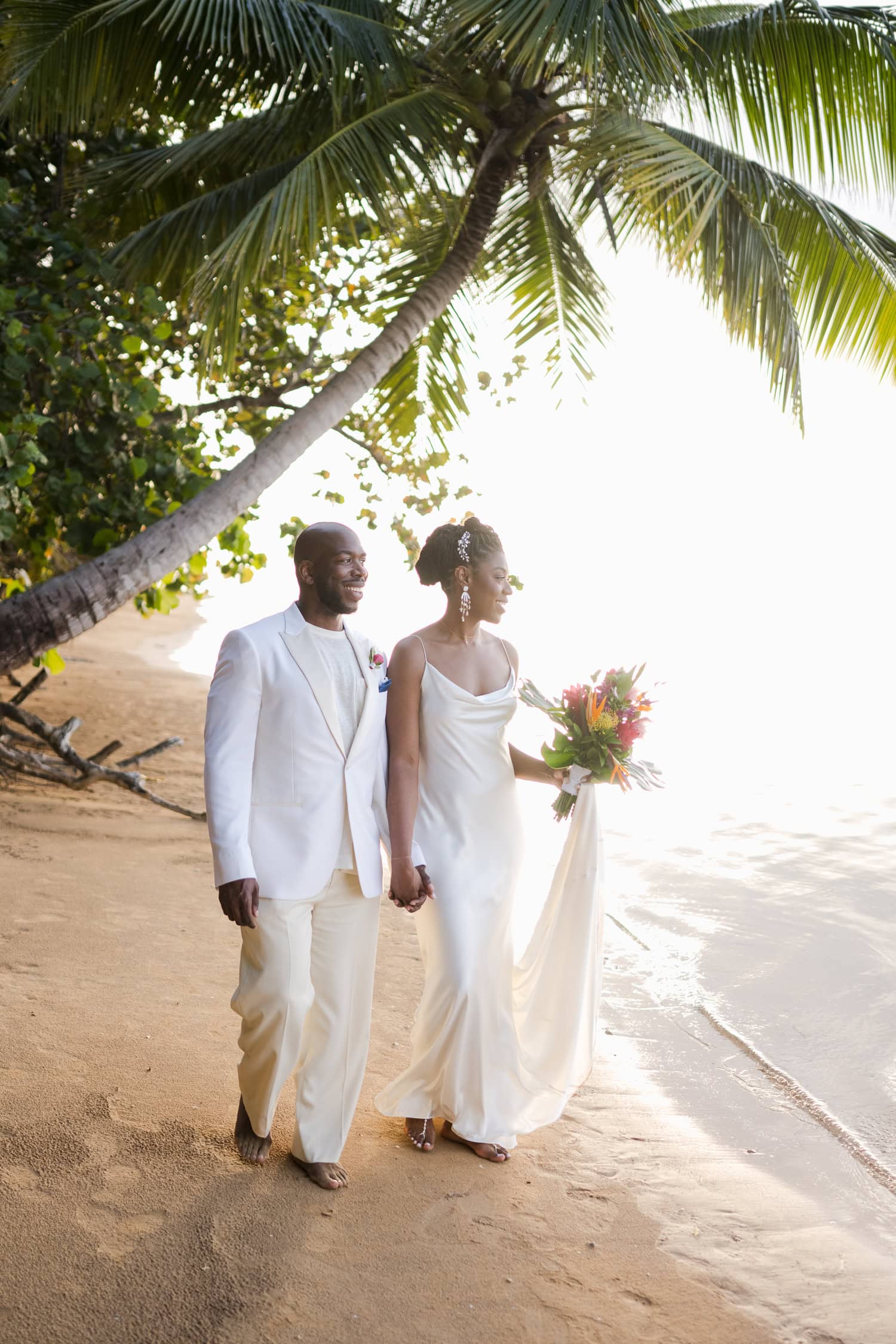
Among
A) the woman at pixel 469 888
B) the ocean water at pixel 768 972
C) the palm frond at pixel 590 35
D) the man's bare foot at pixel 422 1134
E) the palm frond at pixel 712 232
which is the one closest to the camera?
the woman at pixel 469 888

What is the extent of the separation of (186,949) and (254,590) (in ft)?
180

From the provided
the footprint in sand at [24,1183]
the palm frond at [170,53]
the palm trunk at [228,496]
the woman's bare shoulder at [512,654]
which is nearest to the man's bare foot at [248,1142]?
the footprint in sand at [24,1183]

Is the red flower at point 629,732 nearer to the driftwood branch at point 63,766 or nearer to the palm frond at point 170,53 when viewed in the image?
the palm frond at point 170,53

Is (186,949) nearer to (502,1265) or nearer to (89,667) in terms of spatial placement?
(502,1265)

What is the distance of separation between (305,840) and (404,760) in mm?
491

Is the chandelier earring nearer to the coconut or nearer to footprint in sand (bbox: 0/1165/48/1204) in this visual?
footprint in sand (bbox: 0/1165/48/1204)

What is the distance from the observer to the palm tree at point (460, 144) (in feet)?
21.5

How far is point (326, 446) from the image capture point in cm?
1116

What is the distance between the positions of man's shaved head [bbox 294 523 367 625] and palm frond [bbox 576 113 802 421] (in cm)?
403

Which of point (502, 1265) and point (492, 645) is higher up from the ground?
point (492, 645)

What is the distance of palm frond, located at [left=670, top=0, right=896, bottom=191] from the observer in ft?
24.0

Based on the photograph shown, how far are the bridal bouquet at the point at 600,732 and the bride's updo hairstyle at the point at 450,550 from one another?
1.80 ft

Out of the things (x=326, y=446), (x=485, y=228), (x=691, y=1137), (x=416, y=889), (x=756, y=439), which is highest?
(x=756, y=439)

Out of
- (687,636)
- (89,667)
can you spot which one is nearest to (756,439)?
(687,636)
